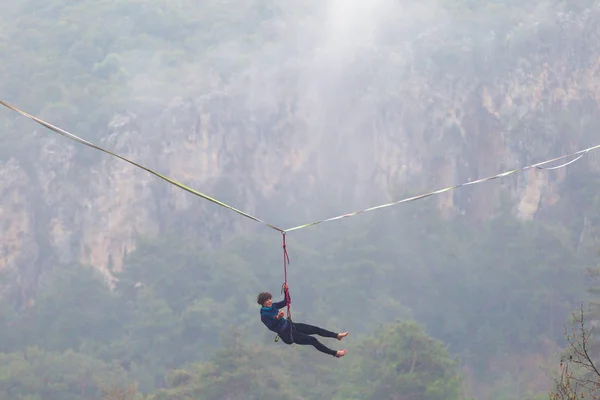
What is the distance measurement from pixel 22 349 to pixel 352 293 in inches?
739

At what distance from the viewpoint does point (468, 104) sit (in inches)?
3073

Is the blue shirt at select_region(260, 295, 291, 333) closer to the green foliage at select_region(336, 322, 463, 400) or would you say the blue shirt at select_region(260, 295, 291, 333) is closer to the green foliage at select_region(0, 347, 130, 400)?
the green foliage at select_region(336, 322, 463, 400)

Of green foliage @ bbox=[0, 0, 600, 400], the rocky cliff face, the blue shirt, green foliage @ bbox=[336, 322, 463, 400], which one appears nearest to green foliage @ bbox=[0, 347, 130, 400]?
green foliage @ bbox=[0, 0, 600, 400]

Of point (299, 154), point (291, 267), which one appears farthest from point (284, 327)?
point (299, 154)

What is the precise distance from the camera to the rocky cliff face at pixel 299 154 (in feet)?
239

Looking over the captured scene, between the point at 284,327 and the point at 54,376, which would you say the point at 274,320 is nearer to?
the point at 284,327

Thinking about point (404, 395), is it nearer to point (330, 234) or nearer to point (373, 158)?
point (330, 234)

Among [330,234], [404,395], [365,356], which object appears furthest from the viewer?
[330,234]

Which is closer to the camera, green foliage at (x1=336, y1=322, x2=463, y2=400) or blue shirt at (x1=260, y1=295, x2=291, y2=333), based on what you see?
blue shirt at (x1=260, y1=295, x2=291, y2=333)

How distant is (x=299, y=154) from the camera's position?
260 feet

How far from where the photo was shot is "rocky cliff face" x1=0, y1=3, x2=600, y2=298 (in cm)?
7288

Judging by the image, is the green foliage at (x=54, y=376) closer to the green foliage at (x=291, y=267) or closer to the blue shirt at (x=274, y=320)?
the green foliage at (x=291, y=267)

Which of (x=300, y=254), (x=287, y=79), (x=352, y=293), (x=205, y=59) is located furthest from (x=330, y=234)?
(x=205, y=59)

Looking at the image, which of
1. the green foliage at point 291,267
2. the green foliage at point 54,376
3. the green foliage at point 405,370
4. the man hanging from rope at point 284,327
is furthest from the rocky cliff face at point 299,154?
the man hanging from rope at point 284,327
